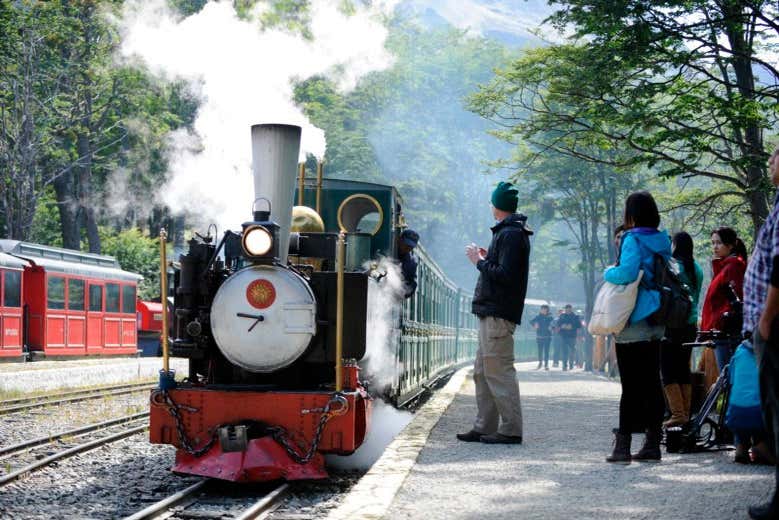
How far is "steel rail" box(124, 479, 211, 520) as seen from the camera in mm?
6035

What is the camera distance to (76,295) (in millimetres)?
24625

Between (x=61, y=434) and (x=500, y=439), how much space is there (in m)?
4.41

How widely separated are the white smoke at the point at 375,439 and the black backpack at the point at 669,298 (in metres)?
2.36

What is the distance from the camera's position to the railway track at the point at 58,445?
816cm


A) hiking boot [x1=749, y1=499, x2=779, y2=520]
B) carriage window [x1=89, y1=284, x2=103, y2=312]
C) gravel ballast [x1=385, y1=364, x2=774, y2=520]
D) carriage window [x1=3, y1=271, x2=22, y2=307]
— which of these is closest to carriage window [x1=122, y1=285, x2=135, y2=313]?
carriage window [x1=89, y1=284, x2=103, y2=312]

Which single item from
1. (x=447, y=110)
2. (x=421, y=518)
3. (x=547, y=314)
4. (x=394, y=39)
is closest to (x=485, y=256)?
(x=421, y=518)

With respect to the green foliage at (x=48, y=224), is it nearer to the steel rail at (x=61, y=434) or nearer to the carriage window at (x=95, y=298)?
the carriage window at (x=95, y=298)

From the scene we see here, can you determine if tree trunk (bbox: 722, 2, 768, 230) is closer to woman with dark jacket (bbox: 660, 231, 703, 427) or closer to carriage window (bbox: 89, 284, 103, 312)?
woman with dark jacket (bbox: 660, 231, 703, 427)

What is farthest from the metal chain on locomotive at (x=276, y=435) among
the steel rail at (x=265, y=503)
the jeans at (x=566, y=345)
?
the jeans at (x=566, y=345)

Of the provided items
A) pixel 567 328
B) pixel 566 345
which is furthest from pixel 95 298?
pixel 566 345

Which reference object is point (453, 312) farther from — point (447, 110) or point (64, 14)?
point (447, 110)

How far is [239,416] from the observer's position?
7.23 metres

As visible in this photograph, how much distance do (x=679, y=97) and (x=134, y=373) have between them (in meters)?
12.4

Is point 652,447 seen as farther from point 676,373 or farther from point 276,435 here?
Result: point 276,435
